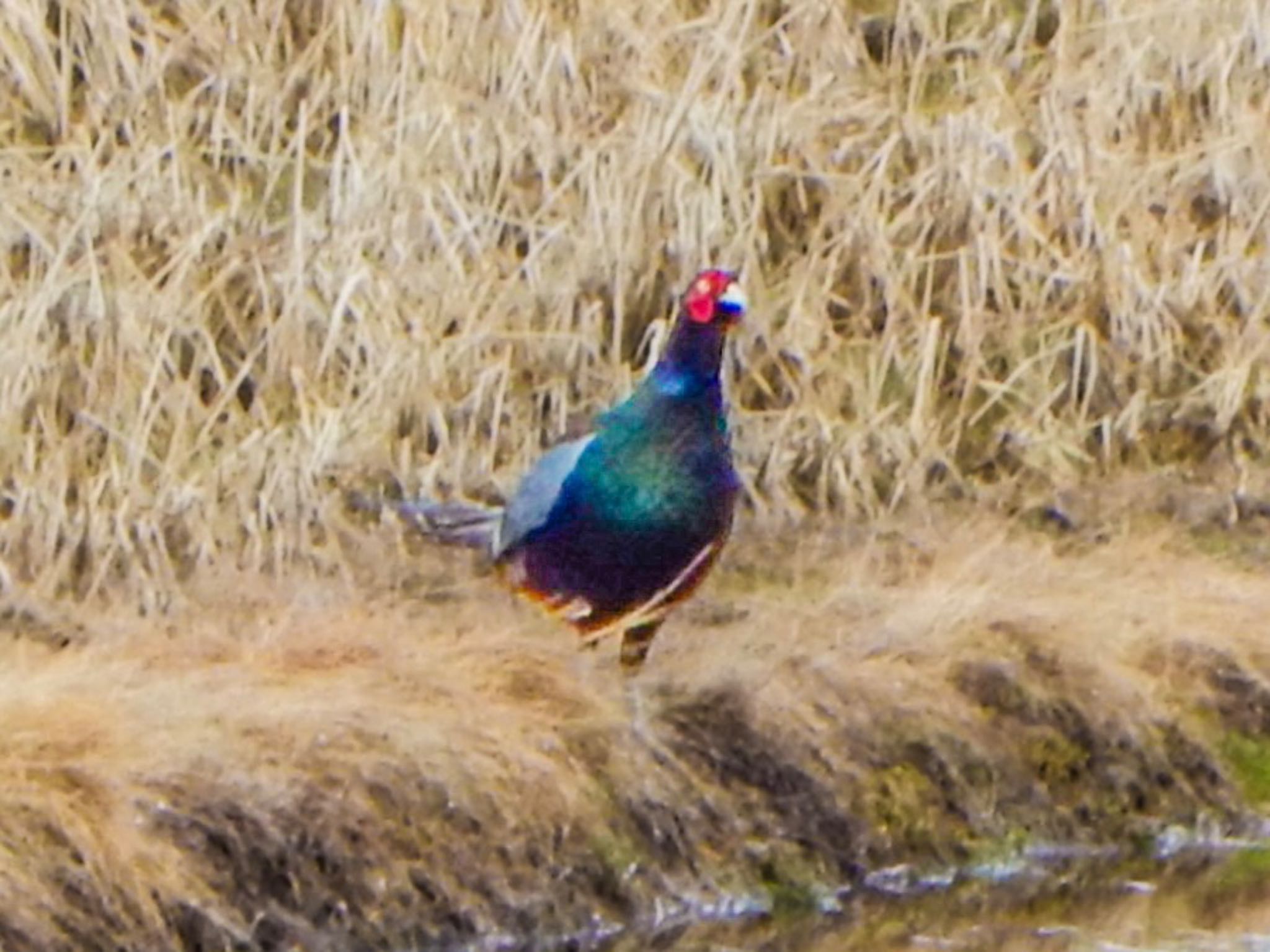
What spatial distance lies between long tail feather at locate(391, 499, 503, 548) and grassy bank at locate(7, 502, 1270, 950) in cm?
8

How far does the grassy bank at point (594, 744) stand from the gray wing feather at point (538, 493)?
234 millimetres

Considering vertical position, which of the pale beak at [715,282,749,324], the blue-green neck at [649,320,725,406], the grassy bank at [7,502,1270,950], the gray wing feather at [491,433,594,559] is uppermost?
the pale beak at [715,282,749,324]

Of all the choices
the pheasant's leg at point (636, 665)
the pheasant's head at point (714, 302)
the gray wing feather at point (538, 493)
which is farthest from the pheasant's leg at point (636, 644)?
the pheasant's head at point (714, 302)

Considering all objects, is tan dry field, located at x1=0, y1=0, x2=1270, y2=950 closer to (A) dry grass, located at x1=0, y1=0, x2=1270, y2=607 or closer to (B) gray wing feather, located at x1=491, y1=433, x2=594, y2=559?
(A) dry grass, located at x1=0, y1=0, x2=1270, y2=607

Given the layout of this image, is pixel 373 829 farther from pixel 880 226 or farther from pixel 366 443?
pixel 880 226

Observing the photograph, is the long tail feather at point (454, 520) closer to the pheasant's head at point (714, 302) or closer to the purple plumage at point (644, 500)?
the purple plumage at point (644, 500)

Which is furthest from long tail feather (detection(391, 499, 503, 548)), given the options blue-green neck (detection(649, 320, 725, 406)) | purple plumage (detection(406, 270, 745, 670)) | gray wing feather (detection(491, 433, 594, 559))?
blue-green neck (detection(649, 320, 725, 406))

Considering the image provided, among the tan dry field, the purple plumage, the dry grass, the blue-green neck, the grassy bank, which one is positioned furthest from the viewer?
the dry grass

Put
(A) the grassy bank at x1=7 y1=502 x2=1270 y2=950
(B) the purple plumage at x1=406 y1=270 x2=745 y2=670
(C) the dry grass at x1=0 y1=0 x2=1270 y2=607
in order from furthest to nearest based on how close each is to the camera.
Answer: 1. (C) the dry grass at x1=0 y1=0 x2=1270 y2=607
2. (B) the purple plumage at x1=406 y1=270 x2=745 y2=670
3. (A) the grassy bank at x1=7 y1=502 x2=1270 y2=950

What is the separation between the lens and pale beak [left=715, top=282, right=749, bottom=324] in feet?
17.6

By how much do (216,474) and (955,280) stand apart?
6.91 ft

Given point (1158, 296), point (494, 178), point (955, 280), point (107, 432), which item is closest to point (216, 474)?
point (107, 432)

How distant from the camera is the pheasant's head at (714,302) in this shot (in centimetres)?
536

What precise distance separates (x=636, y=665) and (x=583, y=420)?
1187mm
